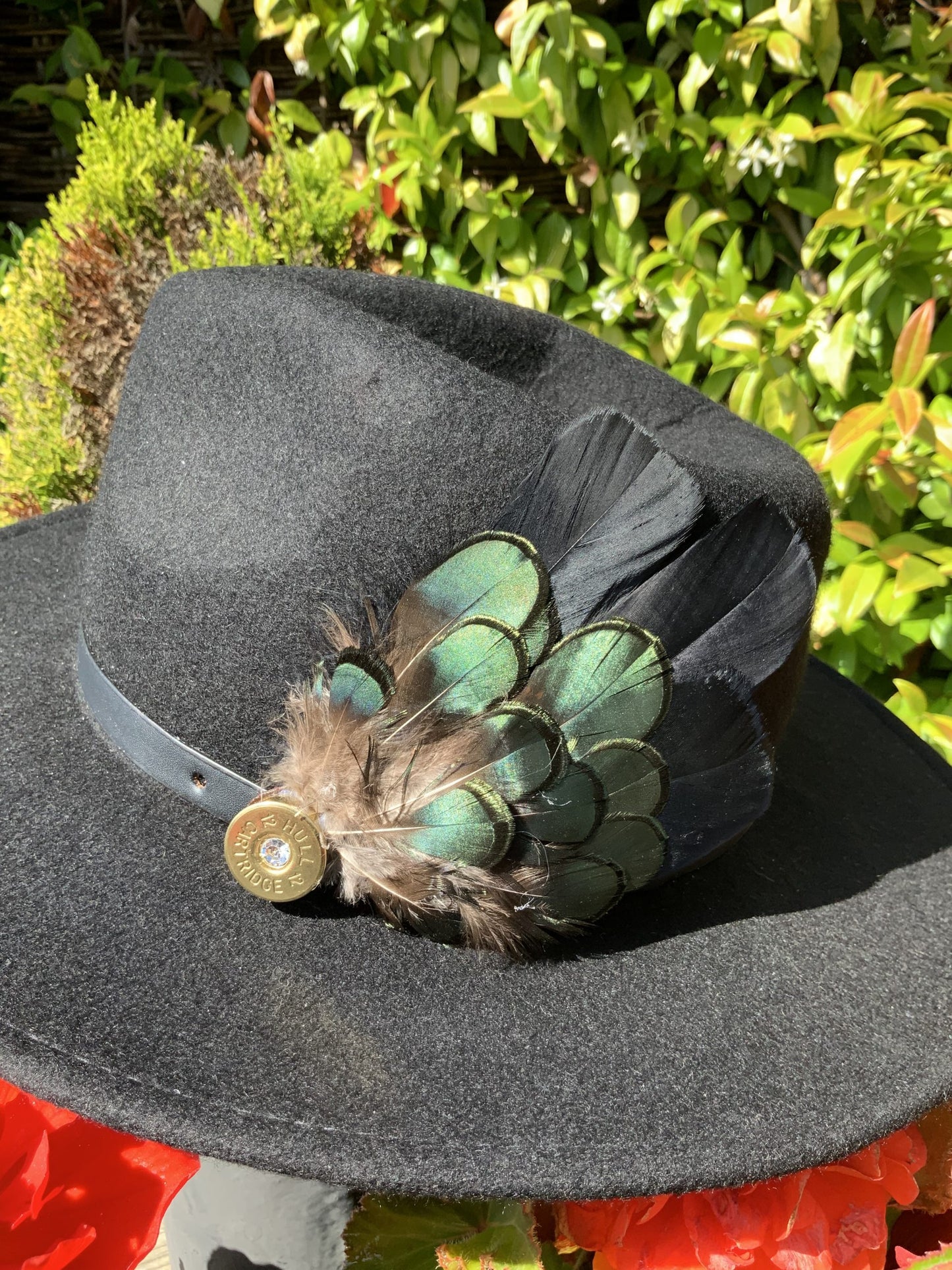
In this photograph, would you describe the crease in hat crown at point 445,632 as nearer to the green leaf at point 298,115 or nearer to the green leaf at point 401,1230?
the green leaf at point 401,1230

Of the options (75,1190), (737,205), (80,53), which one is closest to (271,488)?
(75,1190)

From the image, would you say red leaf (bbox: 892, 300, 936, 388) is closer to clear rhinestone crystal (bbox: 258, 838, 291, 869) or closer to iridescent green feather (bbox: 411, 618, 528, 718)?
iridescent green feather (bbox: 411, 618, 528, 718)

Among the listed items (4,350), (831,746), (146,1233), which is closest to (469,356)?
(831,746)

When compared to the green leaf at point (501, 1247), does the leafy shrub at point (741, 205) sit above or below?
above

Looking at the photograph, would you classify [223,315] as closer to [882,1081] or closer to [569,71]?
[882,1081]

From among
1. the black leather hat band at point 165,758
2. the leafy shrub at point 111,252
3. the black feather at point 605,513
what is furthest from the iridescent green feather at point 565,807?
the leafy shrub at point 111,252

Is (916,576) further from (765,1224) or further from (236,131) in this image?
(236,131)

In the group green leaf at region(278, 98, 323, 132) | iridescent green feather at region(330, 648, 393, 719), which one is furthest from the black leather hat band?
green leaf at region(278, 98, 323, 132)
